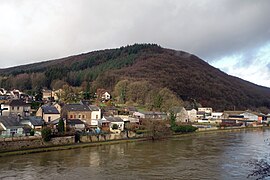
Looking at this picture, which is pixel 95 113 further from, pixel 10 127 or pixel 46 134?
pixel 10 127

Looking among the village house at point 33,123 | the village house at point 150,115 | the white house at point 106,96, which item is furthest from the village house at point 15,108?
the white house at point 106,96

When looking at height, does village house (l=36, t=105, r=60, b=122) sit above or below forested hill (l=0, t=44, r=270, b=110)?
below

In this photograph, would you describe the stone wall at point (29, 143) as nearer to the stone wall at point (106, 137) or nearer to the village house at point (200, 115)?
the stone wall at point (106, 137)

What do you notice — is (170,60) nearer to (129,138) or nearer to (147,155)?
(129,138)

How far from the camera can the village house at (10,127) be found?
24766mm

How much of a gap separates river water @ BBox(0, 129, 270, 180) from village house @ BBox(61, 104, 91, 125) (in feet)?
32.6

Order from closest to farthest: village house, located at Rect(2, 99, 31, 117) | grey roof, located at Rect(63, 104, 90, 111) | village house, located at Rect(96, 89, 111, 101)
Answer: village house, located at Rect(2, 99, 31, 117) → grey roof, located at Rect(63, 104, 90, 111) → village house, located at Rect(96, 89, 111, 101)

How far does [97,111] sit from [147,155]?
1538 centimetres

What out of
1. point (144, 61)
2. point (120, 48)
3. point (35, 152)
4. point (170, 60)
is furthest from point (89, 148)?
point (120, 48)

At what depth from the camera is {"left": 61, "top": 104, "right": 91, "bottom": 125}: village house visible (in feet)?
118

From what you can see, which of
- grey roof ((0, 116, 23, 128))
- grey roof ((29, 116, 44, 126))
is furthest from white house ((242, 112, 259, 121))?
grey roof ((0, 116, 23, 128))

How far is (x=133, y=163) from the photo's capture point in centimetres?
2047

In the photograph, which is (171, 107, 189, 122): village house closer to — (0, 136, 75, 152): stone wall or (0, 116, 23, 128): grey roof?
(0, 136, 75, 152): stone wall

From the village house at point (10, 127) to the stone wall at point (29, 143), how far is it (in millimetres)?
1452
